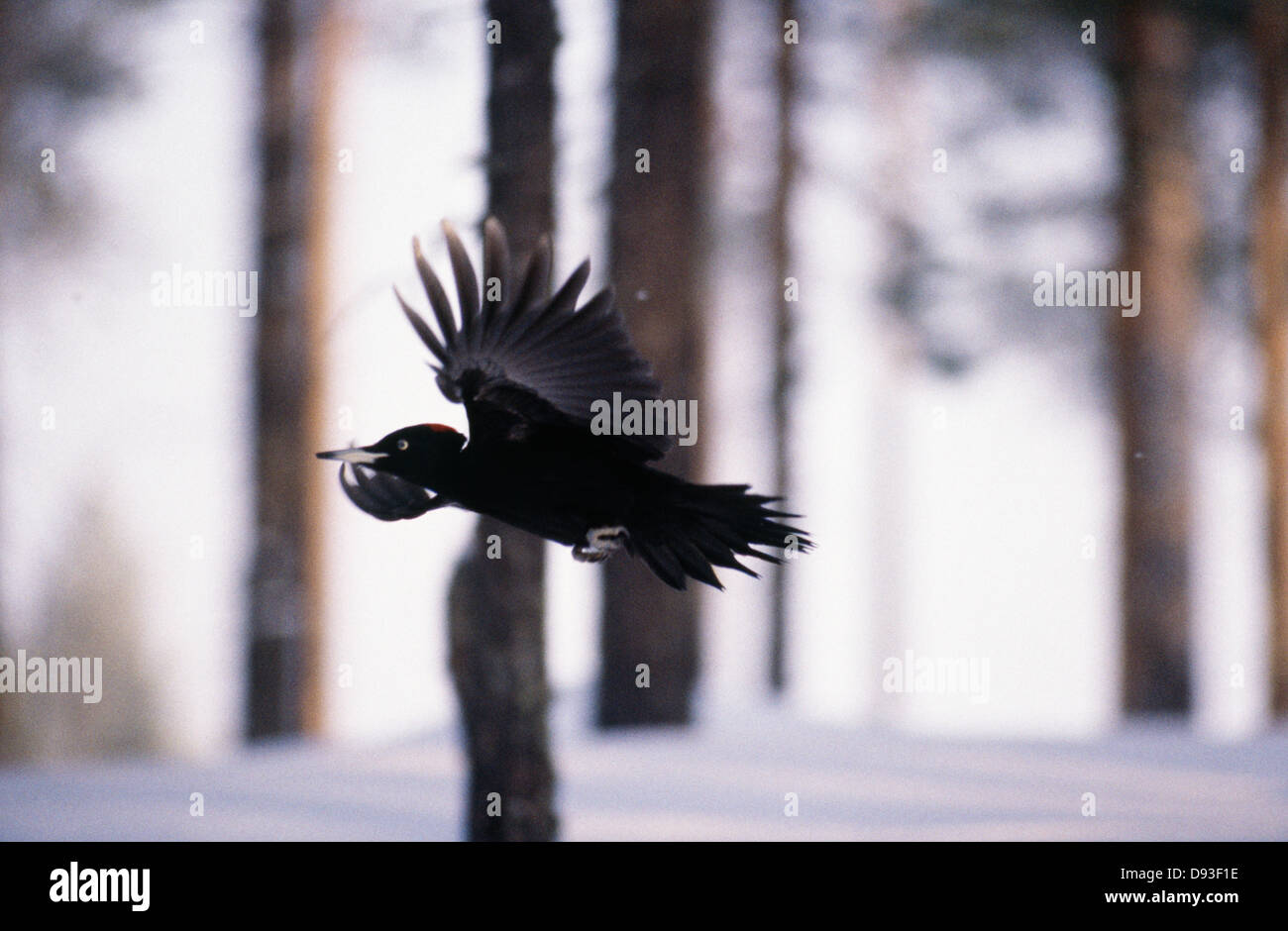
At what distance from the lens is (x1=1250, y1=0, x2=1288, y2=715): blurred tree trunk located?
7.93 m

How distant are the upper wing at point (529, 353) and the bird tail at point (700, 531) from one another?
0.15 metres

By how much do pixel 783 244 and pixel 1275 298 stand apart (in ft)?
12.2

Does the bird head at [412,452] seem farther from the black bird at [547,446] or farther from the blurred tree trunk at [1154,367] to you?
the blurred tree trunk at [1154,367]

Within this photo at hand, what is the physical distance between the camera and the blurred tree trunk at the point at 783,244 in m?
9.13

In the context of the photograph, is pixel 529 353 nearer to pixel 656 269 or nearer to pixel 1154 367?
pixel 656 269

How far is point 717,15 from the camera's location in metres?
8.65

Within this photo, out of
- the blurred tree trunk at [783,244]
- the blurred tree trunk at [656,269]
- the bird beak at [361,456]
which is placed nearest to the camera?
the bird beak at [361,456]

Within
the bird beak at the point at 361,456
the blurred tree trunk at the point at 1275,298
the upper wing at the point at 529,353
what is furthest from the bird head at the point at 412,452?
the blurred tree trunk at the point at 1275,298

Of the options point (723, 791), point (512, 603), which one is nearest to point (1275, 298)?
point (723, 791)

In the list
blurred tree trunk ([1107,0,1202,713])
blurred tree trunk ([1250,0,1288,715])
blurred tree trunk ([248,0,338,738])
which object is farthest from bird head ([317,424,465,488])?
blurred tree trunk ([1250,0,1288,715])

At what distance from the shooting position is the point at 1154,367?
7656mm

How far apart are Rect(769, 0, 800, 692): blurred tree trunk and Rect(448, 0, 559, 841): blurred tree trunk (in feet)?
17.5
